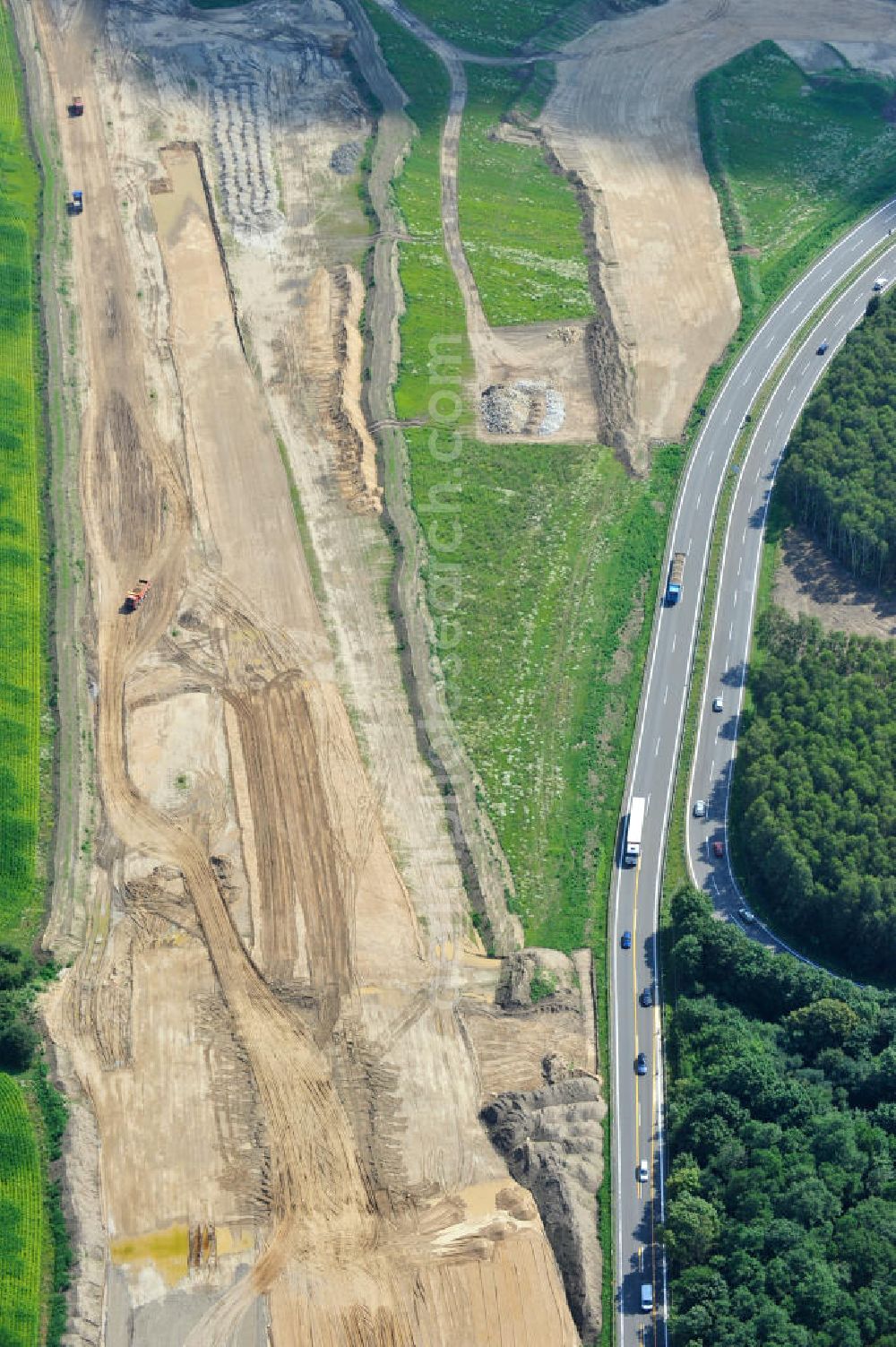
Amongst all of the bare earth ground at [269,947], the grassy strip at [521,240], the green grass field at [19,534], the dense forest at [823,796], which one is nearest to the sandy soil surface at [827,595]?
the dense forest at [823,796]

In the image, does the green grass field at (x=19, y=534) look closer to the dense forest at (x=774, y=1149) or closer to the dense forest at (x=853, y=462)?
the dense forest at (x=774, y=1149)

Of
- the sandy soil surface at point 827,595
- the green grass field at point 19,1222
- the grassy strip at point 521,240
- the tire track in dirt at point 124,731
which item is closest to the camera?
the green grass field at point 19,1222

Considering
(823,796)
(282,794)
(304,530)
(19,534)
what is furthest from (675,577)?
(19,534)

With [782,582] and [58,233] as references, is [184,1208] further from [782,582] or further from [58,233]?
[58,233]

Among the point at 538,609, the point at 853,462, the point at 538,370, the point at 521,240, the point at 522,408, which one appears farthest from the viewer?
the point at 521,240

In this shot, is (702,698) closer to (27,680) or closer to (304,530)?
(304,530)

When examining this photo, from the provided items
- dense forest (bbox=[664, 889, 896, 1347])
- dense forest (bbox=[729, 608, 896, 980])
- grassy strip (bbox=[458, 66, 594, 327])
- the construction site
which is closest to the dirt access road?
→ the construction site

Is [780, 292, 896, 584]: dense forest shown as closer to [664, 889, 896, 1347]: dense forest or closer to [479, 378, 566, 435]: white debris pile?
[479, 378, 566, 435]: white debris pile
